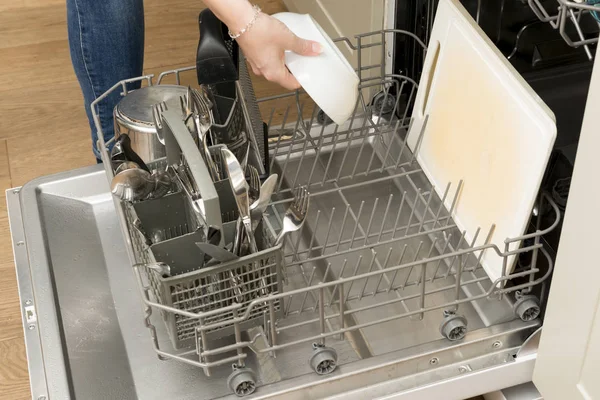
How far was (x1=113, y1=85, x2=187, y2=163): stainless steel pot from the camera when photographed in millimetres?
1011

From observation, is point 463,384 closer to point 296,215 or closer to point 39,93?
point 296,215

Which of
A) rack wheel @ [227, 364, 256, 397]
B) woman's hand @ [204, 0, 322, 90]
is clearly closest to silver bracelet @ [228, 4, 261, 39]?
woman's hand @ [204, 0, 322, 90]

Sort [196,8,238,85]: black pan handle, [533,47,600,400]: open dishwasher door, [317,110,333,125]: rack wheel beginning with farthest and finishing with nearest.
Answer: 1. [317,110,333,125]: rack wheel
2. [196,8,238,85]: black pan handle
3. [533,47,600,400]: open dishwasher door

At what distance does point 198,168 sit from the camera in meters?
0.78

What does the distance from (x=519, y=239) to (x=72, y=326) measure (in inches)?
21.7

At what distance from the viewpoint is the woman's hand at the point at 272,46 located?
89 centimetres

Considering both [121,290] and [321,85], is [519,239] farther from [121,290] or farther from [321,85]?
[121,290]

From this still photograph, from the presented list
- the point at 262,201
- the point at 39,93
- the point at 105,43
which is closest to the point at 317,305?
the point at 262,201

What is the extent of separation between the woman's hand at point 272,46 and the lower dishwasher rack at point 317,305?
6.7 inches

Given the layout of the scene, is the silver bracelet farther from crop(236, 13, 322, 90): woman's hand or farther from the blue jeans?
the blue jeans

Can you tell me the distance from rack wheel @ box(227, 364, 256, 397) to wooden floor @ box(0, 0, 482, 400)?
501 millimetres

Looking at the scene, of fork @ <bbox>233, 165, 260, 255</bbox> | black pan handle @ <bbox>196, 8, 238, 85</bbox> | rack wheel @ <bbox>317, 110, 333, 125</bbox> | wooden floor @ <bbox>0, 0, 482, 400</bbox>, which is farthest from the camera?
wooden floor @ <bbox>0, 0, 482, 400</bbox>

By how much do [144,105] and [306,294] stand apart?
0.34 metres

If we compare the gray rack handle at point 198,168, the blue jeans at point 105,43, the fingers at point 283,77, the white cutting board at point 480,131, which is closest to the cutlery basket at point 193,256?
the gray rack handle at point 198,168
